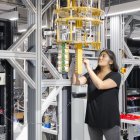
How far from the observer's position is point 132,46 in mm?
5359

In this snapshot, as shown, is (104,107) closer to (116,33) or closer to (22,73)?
(22,73)

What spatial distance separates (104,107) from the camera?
2.36m

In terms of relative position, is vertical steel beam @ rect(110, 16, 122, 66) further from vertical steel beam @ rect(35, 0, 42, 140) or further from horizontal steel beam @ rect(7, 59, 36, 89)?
horizontal steel beam @ rect(7, 59, 36, 89)

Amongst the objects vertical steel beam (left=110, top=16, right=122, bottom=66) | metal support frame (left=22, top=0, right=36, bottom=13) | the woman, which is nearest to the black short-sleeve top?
the woman

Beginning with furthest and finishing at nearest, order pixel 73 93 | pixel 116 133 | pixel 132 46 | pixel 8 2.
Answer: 1. pixel 132 46
2. pixel 8 2
3. pixel 73 93
4. pixel 116 133

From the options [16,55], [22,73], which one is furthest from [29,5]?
[22,73]

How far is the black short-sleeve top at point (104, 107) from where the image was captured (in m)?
2.36

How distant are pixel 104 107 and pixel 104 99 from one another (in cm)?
7

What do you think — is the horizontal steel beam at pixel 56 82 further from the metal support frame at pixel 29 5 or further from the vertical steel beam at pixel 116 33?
the vertical steel beam at pixel 116 33

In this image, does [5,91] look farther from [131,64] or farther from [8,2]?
[131,64]

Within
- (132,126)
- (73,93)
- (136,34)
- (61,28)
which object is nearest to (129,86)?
(132,126)

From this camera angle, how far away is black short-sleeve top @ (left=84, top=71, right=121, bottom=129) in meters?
2.36

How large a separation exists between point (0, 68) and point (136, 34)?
211 inches

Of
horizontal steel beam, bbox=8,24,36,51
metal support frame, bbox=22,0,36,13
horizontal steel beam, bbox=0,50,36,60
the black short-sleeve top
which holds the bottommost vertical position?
the black short-sleeve top
